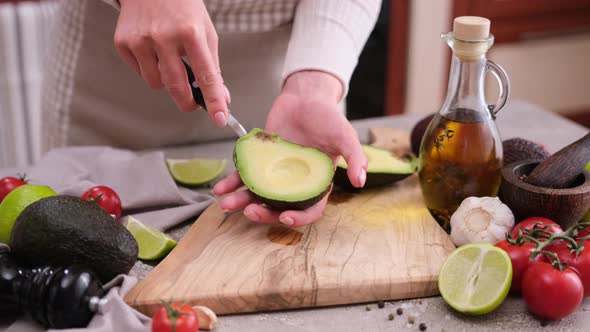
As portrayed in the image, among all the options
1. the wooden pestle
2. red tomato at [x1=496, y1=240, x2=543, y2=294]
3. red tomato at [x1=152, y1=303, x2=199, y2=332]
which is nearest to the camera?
red tomato at [x1=152, y1=303, x2=199, y2=332]

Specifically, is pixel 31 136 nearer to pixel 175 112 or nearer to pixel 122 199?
pixel 175 112

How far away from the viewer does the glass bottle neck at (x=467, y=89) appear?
1094mm

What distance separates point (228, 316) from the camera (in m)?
0.96

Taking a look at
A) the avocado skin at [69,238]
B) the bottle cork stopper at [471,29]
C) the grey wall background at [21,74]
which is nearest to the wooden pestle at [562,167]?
the bottle cork stopper at [471,29]

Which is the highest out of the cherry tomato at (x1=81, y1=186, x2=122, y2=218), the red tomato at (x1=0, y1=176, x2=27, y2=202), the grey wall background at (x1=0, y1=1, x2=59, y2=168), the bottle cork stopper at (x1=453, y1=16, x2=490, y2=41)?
the bottle cork stopper at (x1=453, y1=16, x2=490, y2=41)

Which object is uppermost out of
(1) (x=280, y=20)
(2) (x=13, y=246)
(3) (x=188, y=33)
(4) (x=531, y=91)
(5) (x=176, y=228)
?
(3) (x=188, y=33)

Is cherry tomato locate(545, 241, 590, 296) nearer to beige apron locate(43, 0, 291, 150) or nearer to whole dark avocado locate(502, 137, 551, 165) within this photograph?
whole dark avocado locate(502, 137, 551, 165)

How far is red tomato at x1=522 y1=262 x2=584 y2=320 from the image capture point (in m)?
0.89

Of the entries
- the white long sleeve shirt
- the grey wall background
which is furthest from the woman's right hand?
the grey wall background

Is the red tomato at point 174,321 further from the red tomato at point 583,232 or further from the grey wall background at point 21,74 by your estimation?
the grey wall background at point 21,74

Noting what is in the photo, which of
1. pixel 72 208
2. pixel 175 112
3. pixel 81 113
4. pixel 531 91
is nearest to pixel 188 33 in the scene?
pixel 72 208

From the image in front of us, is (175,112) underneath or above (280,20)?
underneath

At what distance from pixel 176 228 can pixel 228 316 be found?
0.29 metres

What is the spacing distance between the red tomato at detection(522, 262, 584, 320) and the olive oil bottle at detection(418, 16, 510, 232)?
233 millimetres
